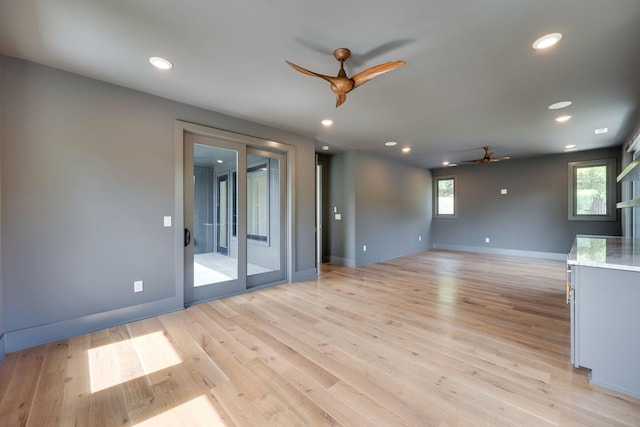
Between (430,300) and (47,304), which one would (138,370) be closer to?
(47,304)

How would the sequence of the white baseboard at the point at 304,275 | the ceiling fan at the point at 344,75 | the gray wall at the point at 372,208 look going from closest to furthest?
the ceiling fan at the point at 344,75 → the white baseboard at the point at 304,275 → the gray wall at the point at 372,208

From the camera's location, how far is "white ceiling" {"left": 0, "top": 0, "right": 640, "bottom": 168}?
1.84 metres

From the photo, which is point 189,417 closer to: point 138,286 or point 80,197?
point 138,286

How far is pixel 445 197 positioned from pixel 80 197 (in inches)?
353

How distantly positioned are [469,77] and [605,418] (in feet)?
9.49

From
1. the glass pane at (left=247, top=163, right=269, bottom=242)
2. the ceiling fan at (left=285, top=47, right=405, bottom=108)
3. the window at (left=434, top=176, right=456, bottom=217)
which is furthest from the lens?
the window at (left=434, top=176, right=456, bottom=217)

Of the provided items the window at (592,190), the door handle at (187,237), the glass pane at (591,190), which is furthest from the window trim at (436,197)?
the door handle at (187,237)

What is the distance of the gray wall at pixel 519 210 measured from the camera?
6.57 meters

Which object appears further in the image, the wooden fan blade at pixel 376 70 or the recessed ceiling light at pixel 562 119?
the recessed ceiling light at pixel 562 119

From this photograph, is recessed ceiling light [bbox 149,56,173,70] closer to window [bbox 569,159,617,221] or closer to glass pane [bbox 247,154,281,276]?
glass pane [bbox 247,154,281,276]

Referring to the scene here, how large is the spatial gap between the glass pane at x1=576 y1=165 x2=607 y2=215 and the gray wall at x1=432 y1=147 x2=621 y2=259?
0.24 m

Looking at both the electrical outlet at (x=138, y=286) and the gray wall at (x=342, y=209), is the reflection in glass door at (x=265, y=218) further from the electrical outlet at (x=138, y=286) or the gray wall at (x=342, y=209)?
the gray wall at (x=342, y=209)

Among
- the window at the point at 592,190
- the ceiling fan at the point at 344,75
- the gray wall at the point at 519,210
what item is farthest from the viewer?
the gray wall at the point at 519,210

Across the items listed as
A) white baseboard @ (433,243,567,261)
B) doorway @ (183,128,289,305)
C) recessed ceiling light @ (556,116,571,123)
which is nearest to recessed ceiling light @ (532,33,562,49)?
recessed ceiling light @ (556,116,571,123)
